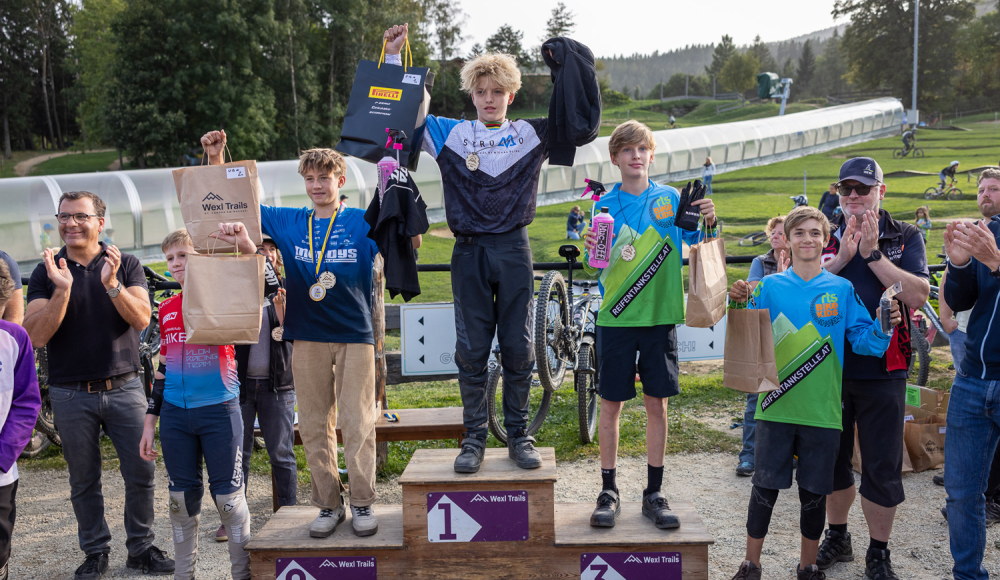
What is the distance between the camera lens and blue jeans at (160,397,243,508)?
362 centimetres

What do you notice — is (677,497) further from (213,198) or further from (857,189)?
(213,198)

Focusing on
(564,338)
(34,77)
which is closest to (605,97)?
(34,77)

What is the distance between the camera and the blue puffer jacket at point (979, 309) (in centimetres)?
330

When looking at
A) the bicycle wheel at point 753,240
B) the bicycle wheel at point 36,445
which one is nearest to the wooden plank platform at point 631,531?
the bicycle wheel at point 36,445

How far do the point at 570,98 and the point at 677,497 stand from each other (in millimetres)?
3148

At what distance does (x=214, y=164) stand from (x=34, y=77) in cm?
6994

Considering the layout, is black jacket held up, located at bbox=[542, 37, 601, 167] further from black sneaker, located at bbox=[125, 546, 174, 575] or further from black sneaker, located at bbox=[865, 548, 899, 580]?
black sneaker, located at bbox=[125, 546, 174, 575]

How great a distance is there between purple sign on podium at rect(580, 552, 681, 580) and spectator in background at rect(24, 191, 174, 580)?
2694 mm

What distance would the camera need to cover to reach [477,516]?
11.5 feet

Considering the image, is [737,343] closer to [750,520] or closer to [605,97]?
[750,520]

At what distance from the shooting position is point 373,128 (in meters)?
3.53

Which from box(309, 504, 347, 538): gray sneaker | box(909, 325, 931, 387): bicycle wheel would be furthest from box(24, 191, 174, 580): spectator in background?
box(909, 325, 931, 387): bicycle wheel

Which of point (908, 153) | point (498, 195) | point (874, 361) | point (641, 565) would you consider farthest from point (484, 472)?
point (908, 153)

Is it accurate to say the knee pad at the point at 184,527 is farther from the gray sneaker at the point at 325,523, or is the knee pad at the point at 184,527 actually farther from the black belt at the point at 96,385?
the black belt at the point at 96,385
